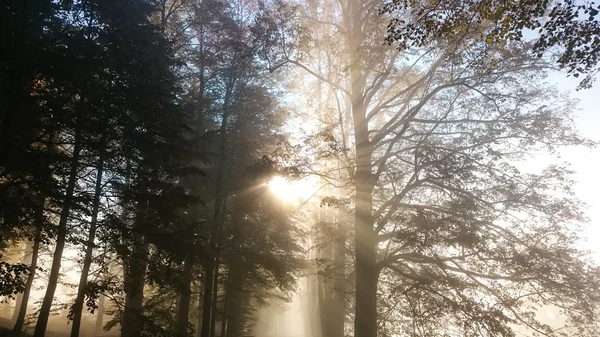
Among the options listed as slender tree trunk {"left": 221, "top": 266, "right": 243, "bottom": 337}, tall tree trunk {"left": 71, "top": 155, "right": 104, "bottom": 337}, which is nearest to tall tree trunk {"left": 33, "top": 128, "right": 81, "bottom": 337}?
tall tree trunk {"left": 71, "top": 155, "right": 104, "bottom": 337}

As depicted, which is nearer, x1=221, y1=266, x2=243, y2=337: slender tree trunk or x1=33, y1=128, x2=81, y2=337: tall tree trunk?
x1=33, y1=128, x2=81, y2=337: tall tree trunk

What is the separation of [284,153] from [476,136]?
560 centimetres

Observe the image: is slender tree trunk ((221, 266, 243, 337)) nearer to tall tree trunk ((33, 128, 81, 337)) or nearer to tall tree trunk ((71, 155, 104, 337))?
tall tree trunk ((71, 155, 104, 337))

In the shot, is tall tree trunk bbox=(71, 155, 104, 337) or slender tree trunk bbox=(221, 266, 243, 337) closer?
tall tree trunk bbox=(71, 155, 104, 337)

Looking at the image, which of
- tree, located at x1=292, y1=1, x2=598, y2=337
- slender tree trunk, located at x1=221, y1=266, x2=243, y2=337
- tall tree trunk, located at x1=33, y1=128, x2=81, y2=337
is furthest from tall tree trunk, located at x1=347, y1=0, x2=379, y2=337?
tall tree trunk, located at x1=33, y1=128, x2=81, y2=337

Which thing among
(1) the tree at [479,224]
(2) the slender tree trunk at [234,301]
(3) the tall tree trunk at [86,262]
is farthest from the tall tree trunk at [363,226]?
(3) the tall tree trunk at [86,262]

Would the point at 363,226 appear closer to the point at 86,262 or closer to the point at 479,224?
the point at 479,224

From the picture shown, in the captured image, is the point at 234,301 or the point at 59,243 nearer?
the point at 59,243

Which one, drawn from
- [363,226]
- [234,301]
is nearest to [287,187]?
[363,226]

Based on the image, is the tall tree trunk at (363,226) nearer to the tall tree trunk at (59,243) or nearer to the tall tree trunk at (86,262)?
the tall tree trunk at (86,262)

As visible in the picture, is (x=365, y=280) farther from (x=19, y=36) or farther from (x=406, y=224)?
(x=19, y=36)

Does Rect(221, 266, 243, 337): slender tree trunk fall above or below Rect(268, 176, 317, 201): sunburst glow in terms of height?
below

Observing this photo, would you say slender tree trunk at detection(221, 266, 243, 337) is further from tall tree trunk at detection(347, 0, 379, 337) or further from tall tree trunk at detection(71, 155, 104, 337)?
tall tree trunk at detection(347, 0, 379, 337)

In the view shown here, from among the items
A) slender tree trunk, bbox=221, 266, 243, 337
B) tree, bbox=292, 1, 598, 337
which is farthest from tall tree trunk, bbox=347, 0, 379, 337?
slender tree trunk, bbox=221, 266, 243, 337
